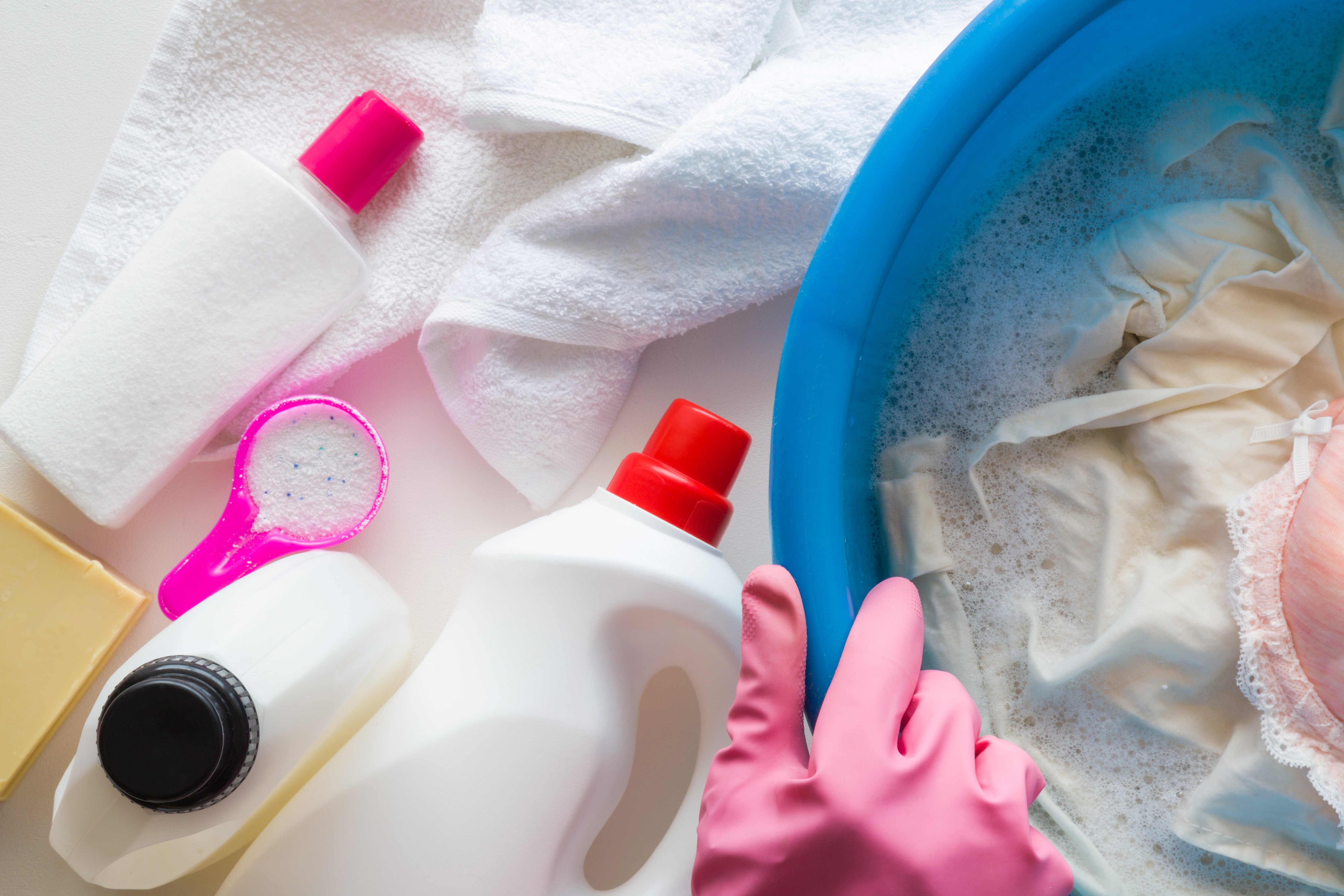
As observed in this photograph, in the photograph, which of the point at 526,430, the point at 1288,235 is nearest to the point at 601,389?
the point at 526,430

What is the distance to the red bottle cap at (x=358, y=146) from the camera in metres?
0.51

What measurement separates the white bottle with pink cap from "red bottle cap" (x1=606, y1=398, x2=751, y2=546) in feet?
0.76

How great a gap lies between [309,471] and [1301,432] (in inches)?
24.5

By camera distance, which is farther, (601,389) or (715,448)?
(601,389)

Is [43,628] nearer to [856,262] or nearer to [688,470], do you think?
[688,470]

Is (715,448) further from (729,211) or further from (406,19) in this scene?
(406,19)

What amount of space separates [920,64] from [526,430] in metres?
0.36

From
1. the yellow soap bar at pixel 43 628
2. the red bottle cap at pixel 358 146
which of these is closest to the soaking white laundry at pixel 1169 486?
the red bottle cap at pixel 358 146

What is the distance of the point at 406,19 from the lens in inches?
22.4

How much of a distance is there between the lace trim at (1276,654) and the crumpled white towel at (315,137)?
0.46m

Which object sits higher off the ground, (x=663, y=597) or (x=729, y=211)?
(x=729, y=211)

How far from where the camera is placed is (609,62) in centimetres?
53

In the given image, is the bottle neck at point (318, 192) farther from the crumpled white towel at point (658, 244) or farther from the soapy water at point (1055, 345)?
the soapy water at point (1055, 345)

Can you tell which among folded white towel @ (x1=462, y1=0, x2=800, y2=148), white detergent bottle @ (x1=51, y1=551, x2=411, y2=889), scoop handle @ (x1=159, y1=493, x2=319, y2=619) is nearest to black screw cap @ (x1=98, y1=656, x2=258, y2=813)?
white detergent bottle @ (x1=51, y1=551, x2=411, y2=889)
